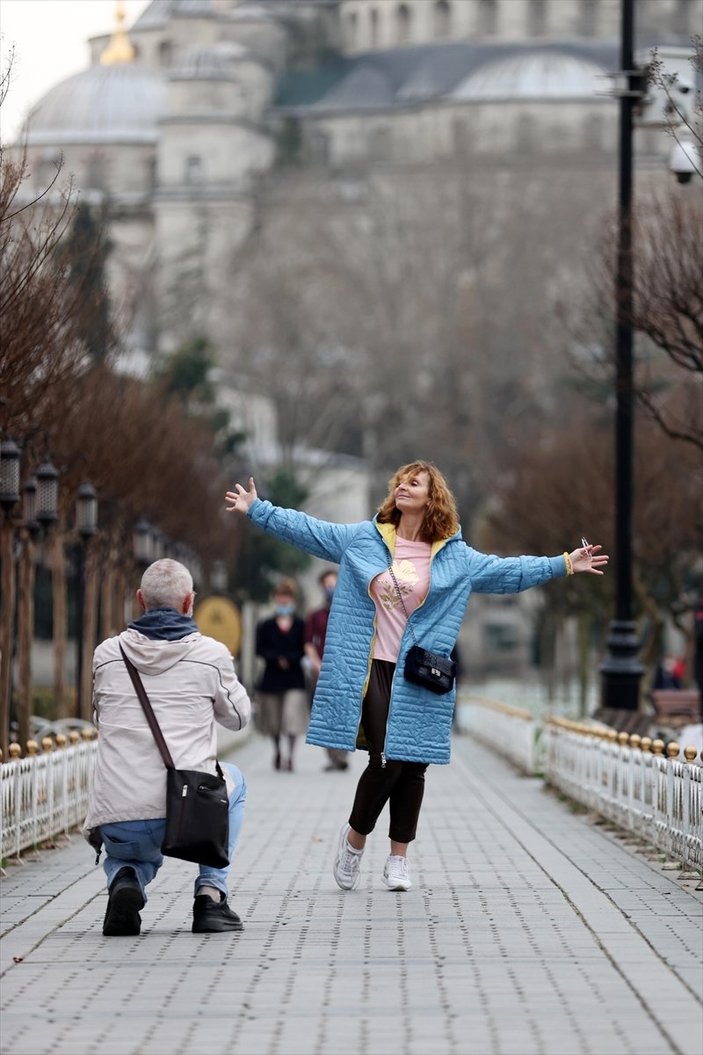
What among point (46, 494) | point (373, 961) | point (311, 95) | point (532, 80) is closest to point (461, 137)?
point (532, 80)

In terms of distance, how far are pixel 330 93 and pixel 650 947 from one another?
157 m

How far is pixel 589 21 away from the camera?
544ft

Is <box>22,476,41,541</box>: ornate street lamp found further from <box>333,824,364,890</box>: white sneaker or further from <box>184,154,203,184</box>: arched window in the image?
<box>184,154,203,184</box>: arched window

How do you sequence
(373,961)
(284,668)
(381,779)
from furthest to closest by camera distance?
1. (284,668)
2. (381,779)
3. (373,961)

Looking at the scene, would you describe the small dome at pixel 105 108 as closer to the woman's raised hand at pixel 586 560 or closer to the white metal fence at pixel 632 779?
the white metal fence at pixel 632 779

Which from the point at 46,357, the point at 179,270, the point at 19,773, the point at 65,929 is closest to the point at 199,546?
the point at 46,357

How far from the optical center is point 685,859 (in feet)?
41.3

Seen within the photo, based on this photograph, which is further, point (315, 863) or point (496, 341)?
point (496, 341)

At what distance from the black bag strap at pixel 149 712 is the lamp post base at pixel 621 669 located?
1105 centimetres

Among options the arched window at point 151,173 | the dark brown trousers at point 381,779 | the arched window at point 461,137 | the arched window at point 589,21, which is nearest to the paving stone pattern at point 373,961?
the dark brown trousers at point 381,779

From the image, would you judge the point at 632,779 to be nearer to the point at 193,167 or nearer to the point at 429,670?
the point at 429,670

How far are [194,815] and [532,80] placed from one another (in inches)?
5656

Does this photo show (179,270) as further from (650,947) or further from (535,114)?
(650,947)

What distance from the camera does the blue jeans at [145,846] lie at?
386 inches
